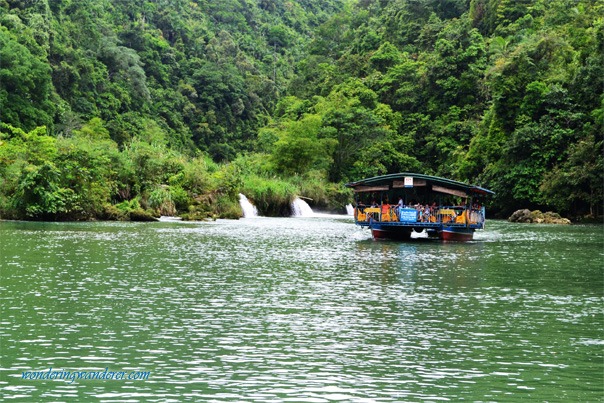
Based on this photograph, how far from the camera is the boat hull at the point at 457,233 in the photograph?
37.2 m

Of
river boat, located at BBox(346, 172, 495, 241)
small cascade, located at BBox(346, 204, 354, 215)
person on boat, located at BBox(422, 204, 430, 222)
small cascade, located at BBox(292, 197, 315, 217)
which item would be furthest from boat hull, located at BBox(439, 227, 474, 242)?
small cascade, located at BBox(346, 204, 354, 215)

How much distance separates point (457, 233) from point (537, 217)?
21.6 metres

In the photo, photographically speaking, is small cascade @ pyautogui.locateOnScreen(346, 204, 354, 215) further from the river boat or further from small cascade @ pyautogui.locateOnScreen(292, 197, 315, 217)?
the river boat

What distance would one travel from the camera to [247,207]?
58500 millimetres

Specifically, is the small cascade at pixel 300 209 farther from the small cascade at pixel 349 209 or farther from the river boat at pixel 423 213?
A: the river boat at pixel 423 213

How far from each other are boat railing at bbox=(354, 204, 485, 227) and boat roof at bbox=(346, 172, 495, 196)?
90 centimetres

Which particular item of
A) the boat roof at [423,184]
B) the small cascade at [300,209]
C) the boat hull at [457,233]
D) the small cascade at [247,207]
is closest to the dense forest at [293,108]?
the small cascade at [247,207]

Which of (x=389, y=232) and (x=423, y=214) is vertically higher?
(x=423, y=214)

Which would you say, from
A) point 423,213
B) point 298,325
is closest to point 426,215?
point 423,213

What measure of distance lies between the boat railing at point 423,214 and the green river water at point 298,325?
8.76m

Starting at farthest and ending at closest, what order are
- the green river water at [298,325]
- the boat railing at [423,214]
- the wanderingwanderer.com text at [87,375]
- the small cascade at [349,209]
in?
the small cascade at [349,209] < the boat railing at [423,214] < the wanderingwanderer.com text at [87,375] < the green river water at [298,325]

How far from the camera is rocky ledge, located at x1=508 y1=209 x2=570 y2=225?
55.4 metres

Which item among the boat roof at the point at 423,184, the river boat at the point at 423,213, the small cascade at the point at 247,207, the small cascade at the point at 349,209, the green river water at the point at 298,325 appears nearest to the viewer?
the green river water at the point at 298,325

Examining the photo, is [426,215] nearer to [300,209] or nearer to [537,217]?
[537,217]
